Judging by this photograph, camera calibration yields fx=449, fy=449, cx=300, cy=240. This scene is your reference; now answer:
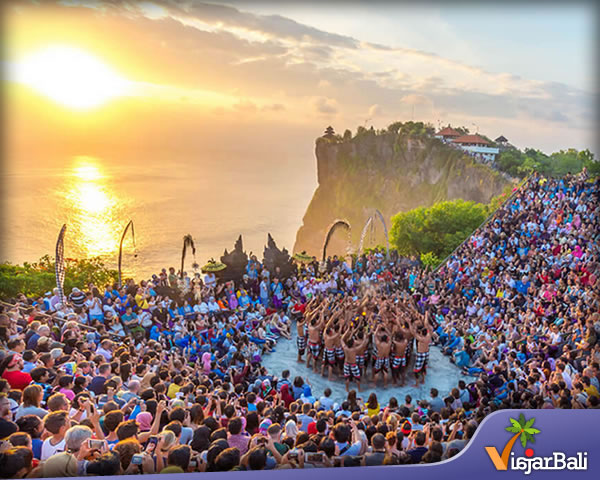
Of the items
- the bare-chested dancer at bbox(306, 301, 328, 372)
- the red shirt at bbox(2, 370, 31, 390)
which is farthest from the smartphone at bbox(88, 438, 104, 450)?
the bare-chested dancer at bbox(306, 301, 328, 372)

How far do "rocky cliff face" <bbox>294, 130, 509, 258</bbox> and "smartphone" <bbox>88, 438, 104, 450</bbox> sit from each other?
36.0 metres

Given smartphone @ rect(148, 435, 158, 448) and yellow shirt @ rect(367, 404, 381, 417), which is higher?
smartphone @ rect(148, 435, 158, 448)

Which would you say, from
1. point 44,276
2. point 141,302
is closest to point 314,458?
point 141,302

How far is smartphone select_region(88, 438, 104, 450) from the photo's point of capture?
3572 mm

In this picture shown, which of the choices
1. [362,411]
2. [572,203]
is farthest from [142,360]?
[572,203]

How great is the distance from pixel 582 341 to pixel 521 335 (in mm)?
1448

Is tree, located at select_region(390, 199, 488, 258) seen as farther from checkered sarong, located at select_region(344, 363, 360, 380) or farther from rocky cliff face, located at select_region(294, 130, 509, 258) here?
checkered sarong, located at select_region(344, 363, 360, 380)

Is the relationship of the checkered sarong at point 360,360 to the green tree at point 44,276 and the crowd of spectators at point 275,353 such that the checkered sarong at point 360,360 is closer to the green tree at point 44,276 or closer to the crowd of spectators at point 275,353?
the crowd of spectators at point 275,353

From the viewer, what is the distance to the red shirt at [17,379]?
4426 mm

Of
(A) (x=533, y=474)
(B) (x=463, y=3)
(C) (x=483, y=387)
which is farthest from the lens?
(C) (x=483, y=387)

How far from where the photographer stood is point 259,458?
3.71 metres

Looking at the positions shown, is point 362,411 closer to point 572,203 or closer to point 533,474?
point 533,474

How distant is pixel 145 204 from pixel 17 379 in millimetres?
15170

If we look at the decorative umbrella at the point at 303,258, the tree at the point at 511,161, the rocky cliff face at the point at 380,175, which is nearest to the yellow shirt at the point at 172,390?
the decorative umbrella at the point at 303,258
